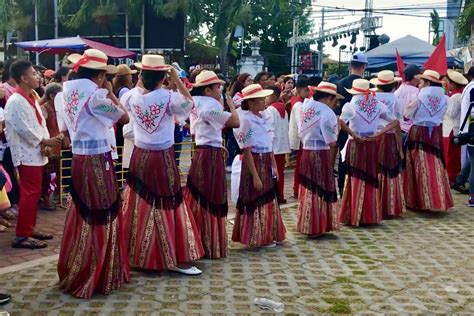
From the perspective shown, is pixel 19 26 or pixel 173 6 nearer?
pixel 173 6

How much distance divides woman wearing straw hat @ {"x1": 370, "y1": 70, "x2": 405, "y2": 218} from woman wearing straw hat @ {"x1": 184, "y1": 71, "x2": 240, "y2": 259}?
2605 mm

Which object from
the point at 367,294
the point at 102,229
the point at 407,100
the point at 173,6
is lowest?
the point at 367,294

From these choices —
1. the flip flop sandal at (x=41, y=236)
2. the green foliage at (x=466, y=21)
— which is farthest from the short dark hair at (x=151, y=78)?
the green foliage at (x=466, y=21)

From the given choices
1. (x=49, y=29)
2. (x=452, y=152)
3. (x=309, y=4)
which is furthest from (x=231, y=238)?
(x=309, y=4)

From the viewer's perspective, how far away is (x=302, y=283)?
5.13 m

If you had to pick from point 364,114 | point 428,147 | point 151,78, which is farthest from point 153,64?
point 428,147

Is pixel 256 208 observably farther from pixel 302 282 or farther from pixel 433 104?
pixel 433 104

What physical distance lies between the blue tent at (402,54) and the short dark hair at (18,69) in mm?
9279

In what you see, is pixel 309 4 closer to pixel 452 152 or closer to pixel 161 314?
Result: pixel 452 152

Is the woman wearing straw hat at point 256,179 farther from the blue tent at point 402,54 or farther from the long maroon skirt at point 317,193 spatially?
the blue tent at point 402,54

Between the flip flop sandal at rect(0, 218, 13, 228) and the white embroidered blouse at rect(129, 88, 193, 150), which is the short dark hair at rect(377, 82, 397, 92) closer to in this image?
the white embroidered blouse at rect(129, 88, 193, 150)

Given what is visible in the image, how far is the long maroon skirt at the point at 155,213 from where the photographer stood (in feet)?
16.4

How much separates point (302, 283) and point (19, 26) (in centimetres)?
3069

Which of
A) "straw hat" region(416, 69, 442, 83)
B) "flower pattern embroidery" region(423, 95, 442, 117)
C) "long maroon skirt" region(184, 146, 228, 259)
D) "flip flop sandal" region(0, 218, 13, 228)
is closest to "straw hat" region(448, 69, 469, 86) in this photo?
"straw hat" region(416, 69, 442, 83)
